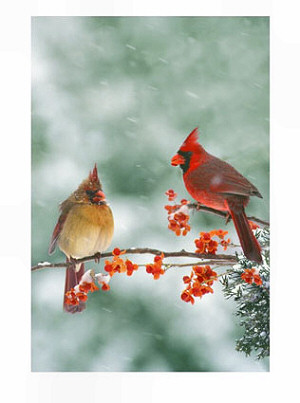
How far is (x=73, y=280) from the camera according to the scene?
2543 millimetres

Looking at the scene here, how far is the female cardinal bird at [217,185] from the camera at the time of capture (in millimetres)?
2518

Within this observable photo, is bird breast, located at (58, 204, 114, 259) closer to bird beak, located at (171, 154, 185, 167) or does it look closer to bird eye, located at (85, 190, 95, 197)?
bird eye, located at (85, 190, 95, 197)

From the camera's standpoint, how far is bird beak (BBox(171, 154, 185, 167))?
256 centimetres

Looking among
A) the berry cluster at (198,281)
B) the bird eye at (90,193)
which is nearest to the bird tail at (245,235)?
the berry cluster at (198,281)

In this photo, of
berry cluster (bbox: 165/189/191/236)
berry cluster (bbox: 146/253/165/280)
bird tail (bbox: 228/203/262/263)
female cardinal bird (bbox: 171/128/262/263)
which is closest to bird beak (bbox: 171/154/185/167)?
female cardinal bird (bbox: 171/128/262/263)

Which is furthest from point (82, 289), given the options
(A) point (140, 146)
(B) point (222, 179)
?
(B) point (222, 179)

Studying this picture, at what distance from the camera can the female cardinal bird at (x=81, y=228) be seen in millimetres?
2512

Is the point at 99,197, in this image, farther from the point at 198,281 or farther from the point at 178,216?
the point at 198,281

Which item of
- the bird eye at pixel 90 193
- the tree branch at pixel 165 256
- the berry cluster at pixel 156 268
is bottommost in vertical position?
the berry cluster at pixel 156 268

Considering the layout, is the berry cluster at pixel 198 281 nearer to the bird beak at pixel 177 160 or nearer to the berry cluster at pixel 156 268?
the berry cluster at pixel 156 268

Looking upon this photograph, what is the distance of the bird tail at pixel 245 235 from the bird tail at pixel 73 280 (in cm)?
74

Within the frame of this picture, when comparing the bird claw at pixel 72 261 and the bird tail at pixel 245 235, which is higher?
the bird tail at pixel 245 235
